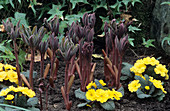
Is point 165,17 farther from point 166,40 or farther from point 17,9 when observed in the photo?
point 17,9

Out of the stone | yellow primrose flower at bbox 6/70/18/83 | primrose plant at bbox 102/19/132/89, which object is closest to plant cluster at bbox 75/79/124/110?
primrose plant at bbox 102/19/132/89

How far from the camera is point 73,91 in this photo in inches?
99.1

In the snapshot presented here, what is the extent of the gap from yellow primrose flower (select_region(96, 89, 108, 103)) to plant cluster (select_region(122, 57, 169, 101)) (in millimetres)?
367

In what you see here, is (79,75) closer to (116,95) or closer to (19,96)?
(116,95)

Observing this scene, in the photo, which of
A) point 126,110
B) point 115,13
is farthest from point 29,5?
point 126,110

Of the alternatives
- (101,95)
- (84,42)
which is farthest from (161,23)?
(101,95)

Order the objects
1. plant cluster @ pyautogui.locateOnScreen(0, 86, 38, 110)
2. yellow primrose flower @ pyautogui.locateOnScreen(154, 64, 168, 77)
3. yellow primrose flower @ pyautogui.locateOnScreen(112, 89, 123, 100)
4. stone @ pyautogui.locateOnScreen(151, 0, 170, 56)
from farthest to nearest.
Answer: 1. stone @ pyautogui.locateOnScreen(151, 0, 170, 56)
2. yellow primrose flower @ pyautogui.locateOnScreen(154, 64, 168, 77)
3. yellow primrose flower @ pyautogui.locateOnScreen(112, 89, 123, 100)
4. plant cluster @ pyautogui.locateOnScreen(0, 86, 38, 110)

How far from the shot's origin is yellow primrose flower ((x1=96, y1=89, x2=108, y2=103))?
7.12 ft

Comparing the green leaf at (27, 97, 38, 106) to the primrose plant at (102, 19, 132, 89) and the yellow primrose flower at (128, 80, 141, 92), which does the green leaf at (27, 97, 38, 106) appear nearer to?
the primrose plant at (102, 19, 132, 89)

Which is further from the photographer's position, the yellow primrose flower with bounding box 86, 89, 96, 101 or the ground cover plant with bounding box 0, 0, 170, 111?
the yellow primrose flower with bounding box 86, 89, 96, 101

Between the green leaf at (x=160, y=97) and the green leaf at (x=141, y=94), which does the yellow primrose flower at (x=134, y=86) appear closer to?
the green leaf at (x=141, y=94)

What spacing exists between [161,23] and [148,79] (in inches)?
49.4

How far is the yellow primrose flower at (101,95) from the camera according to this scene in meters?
2.17

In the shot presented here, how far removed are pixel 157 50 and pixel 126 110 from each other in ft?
5.69
